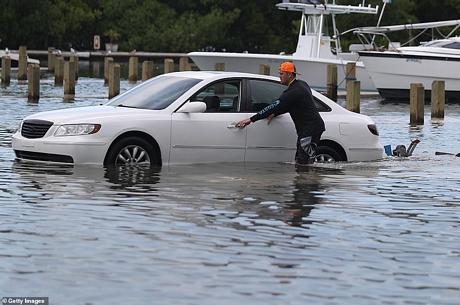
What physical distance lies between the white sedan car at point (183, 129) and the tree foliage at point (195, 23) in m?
55.1

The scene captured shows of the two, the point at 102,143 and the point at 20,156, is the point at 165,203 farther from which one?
the point at 20,156

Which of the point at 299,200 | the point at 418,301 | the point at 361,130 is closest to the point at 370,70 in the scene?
the point at 361,130

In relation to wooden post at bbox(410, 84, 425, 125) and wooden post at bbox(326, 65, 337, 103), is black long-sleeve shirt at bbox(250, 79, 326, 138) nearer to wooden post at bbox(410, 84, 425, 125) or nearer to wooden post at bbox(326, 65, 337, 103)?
wooden post at bbox(410, 84, 425, 125)

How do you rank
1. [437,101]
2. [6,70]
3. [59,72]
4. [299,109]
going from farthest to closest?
1. [59,72]
2. [6,70]
3. [437,101]
4. [299,109]

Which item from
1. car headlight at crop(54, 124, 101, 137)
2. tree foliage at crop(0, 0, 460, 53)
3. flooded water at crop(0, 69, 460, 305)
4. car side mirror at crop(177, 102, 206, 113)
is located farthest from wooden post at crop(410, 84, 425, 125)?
tree foliage at crop(0, 0, 460, 53)

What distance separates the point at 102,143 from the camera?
1463 cm

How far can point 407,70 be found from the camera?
41719 mm

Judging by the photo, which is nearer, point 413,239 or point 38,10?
point 413,239

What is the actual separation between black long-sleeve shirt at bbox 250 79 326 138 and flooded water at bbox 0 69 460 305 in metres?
0.58

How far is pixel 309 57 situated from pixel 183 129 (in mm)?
29414

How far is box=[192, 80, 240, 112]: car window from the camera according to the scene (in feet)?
50.1

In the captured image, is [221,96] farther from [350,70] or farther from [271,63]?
[271,63]

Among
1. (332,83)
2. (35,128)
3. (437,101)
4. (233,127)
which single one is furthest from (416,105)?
(35,128)

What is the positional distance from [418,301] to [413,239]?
2534mm
